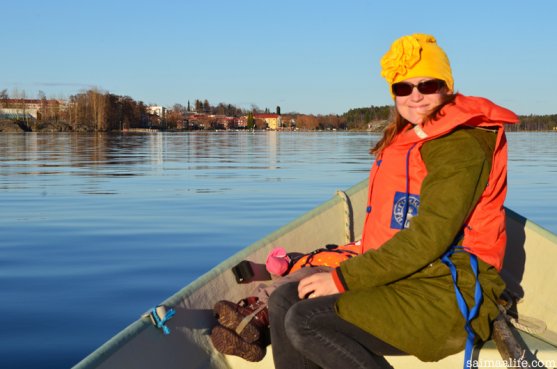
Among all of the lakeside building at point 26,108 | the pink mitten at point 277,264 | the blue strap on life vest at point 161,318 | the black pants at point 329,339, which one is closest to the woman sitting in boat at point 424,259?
the black pants at point 329,339

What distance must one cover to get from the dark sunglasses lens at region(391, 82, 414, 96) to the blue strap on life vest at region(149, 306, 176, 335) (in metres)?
1.43

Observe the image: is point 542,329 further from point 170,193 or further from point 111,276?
point 170,193

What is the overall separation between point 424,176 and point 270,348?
1263 mm

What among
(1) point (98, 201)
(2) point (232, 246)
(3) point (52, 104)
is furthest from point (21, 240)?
(3) point (52, 104)

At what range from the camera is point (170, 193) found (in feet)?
54.0

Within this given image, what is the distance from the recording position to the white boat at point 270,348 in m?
2.98

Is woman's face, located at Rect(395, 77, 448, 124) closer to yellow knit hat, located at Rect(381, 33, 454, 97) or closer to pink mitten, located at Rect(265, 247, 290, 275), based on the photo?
yellow knit hat, located at Rect(381, 33, 454, 97)

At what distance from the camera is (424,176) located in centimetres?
278

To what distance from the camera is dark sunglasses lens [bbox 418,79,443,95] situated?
277cm

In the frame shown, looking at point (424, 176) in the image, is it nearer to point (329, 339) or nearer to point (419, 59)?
point (419, 59)

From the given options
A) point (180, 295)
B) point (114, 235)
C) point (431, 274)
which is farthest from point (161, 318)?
point (114, 235)

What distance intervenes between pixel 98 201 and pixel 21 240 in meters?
4.72

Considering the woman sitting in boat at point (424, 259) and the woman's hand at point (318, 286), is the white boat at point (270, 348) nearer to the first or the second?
the woman sitting in boat at point (424, 259)

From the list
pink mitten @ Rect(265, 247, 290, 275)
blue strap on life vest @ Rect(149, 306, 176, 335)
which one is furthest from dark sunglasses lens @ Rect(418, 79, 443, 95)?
pink mitten @ Rect(265, 247, 290, 275)
